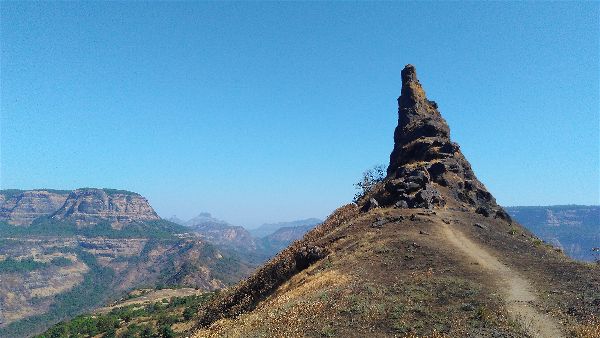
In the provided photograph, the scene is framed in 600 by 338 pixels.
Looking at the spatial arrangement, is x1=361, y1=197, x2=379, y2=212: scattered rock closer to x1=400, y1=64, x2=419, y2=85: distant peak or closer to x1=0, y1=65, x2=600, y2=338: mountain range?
x1=0, y1=65, x2=600, y2=338: mountain range

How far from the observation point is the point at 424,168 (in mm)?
50500

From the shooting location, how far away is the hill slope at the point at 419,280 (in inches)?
763

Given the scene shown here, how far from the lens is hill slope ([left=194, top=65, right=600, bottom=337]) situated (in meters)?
19.4

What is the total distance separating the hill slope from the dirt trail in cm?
6

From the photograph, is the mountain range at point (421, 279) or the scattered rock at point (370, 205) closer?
the mountain range at point (421, 279)

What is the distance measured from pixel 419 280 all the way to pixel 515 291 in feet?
16.7

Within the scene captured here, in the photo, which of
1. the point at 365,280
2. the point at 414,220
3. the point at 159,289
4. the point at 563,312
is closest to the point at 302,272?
the point at 365,280

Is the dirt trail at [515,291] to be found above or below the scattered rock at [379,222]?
below

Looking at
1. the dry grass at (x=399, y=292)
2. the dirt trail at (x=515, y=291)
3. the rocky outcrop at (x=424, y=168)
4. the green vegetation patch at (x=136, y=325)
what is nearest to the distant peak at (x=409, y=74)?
the rocky outcrop at (x=424, y=168)

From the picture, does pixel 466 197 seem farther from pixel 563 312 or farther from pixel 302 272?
pixel 563 312

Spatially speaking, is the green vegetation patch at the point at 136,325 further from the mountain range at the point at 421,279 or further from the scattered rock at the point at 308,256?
the mountain range at the point at 421,279

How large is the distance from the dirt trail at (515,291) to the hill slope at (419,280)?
63 millimetres

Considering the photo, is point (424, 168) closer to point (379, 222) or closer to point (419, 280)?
point (379, 222)

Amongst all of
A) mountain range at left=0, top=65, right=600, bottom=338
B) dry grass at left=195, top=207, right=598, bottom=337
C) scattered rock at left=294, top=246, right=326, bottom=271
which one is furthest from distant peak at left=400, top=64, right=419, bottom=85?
scattered rock at left=294, top=246, right=326, bottom=271
